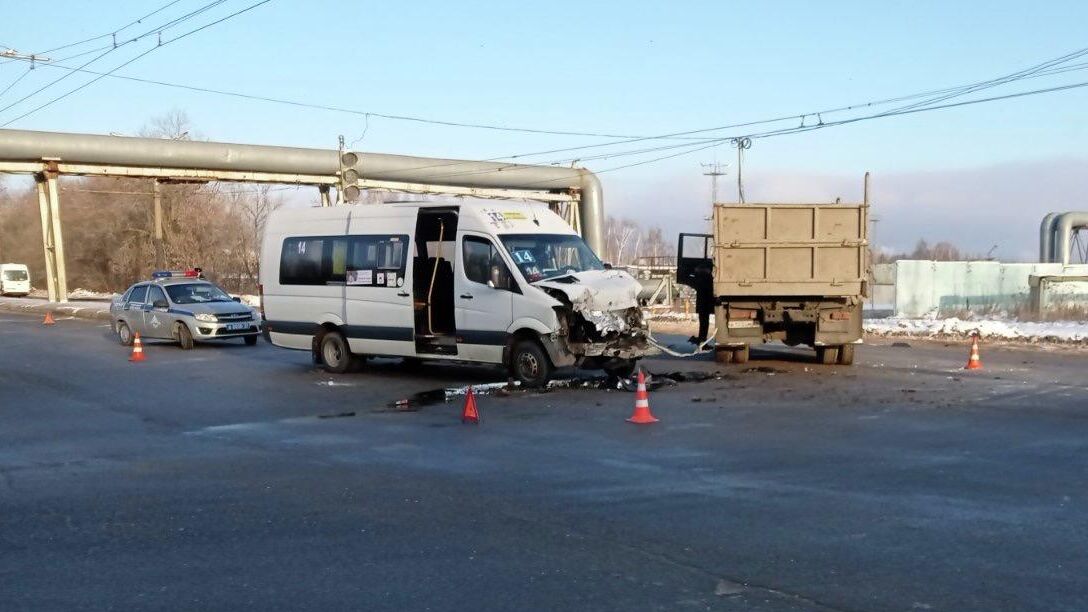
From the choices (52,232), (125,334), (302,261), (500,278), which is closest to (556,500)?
(500,278)

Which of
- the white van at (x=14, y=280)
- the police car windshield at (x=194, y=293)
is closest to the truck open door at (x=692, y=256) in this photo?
the police car windshield at (x=194, y=293)

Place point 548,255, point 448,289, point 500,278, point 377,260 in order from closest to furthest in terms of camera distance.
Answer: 1. point 500,278
2. point 548,255
3. point 448,289
4. point 377,260

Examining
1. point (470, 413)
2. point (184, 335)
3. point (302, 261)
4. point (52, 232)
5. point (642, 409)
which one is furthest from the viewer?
point (52, 232)

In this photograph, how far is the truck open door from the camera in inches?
737

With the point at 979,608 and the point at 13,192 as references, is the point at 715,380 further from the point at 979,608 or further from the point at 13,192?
the point at 13,192

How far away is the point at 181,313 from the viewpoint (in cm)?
2294

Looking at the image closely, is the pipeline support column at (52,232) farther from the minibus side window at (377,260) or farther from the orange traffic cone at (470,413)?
the orange traffic cone at (470,413)

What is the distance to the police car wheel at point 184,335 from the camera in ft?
74.8

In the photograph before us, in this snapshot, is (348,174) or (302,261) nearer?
(302,261)

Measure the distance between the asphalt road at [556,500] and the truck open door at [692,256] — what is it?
3983 mm

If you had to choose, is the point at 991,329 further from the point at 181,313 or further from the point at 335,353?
the point at 181,313

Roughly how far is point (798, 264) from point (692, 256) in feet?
8.29

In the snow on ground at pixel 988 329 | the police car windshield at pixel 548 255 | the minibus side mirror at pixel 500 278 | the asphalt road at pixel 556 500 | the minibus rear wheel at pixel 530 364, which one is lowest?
the snow on ground at pixel 988 329

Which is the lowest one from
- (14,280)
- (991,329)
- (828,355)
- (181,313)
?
(991,329)
